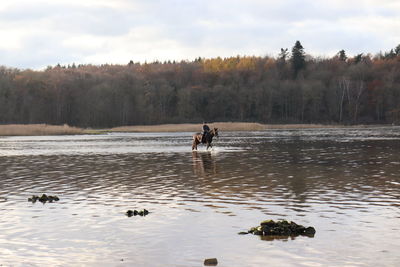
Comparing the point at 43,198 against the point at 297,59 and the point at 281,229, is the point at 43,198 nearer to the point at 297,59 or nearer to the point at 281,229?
the point at 281,229

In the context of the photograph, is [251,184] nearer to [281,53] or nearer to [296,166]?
[296,166]

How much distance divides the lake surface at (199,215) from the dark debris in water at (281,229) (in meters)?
0.22

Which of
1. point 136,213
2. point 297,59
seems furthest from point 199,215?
point 297,59

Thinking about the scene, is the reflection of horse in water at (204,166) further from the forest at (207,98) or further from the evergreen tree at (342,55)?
the evergreen tree at (342,55)

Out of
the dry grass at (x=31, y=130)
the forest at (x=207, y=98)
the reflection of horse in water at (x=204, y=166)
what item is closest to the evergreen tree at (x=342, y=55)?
the forest at (x=207, y=98)

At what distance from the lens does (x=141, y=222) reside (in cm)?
1196

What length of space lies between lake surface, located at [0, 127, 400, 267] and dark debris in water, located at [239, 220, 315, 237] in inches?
8.5

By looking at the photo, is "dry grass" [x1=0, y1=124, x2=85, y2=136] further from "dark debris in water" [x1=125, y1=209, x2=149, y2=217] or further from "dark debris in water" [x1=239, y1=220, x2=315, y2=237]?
"dark debris in water" [x1=239, y1=220, x2=315, y2=237]

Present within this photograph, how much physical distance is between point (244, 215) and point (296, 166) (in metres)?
12.3

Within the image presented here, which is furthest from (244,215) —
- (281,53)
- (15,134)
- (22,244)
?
(281,53)

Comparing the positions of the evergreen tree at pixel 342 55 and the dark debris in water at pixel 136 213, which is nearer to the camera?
the dark debris in water at pixel 136 213

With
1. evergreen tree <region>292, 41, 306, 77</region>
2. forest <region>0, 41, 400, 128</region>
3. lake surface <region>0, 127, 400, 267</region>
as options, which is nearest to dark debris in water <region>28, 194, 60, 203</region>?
lake surface <region>0, 127, 400, 267</region>

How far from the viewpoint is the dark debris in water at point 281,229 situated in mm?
10500

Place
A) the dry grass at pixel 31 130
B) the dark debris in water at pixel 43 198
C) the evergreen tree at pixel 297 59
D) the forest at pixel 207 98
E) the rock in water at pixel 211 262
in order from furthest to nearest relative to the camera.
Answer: the evergreen tree at pixel 297 59
the forest at pixel 207 98
the dry grass at pixel 31 130
the dark debris in water at pixel 43 198
the rock in water at pixel 211 262
